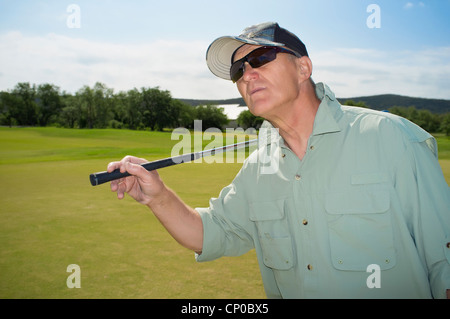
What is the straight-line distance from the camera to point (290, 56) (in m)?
1.94

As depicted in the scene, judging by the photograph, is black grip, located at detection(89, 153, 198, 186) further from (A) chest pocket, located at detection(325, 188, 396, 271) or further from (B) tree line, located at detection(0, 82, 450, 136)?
(B) tree line, located at detection(0, 82, 450, 136)

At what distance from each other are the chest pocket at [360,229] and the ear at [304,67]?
65 cm

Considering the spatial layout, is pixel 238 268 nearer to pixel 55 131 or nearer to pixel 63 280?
pixel 63 280

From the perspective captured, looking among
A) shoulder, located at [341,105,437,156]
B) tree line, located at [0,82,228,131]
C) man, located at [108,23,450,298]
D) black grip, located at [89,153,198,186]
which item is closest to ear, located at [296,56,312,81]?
man, located at [108,23,450,298]

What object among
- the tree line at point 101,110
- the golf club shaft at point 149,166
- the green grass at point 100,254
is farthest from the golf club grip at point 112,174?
the tree line at point 101,110

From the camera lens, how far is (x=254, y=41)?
1.83m

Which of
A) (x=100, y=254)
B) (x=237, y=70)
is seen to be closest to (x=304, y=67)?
(x=237, y=70)

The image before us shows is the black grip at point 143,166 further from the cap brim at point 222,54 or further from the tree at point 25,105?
A: the tree at point 25,105

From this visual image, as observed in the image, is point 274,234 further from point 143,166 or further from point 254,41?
point 254,41

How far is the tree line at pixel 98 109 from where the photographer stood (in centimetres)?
4884
